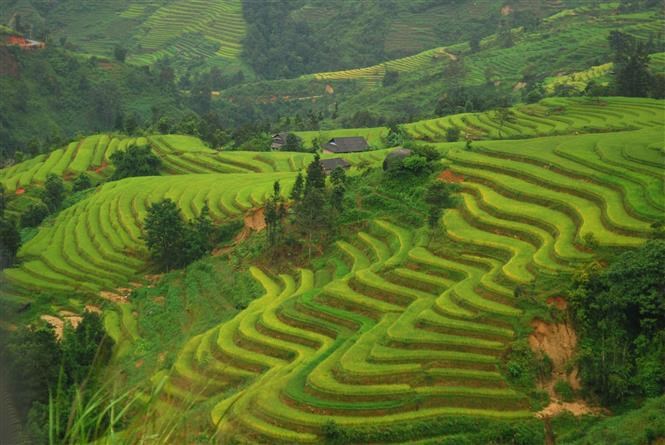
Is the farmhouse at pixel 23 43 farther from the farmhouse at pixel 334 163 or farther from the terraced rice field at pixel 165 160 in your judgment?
the farmhouse at pixel 334 163

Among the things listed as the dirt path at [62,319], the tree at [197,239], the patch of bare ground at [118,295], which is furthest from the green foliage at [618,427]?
the tree at [197,239]

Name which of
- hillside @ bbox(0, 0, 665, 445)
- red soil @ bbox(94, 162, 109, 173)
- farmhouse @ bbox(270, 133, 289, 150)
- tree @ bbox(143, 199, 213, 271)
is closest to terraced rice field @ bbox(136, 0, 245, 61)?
hillside @ bbox(0, 0, 665, 445)

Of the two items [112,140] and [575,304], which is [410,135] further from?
[575,304]

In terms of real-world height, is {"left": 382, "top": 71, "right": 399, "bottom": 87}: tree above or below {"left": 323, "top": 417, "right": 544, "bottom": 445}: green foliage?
below

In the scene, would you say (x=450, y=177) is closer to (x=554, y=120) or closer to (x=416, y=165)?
(x=416, y=165)

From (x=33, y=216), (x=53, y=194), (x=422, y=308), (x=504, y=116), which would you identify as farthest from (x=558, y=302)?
(x=53, y=194)

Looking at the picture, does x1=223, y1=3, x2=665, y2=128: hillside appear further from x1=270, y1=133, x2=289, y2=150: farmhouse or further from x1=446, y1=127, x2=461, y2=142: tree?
x1=270, y1=133, x2=289, y2=150: farmhouse
